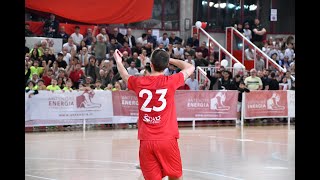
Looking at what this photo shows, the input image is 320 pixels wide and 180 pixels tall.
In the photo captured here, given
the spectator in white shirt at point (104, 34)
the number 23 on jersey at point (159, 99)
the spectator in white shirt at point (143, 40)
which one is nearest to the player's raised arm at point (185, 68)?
the number 23 on jersey at point (159, 99)

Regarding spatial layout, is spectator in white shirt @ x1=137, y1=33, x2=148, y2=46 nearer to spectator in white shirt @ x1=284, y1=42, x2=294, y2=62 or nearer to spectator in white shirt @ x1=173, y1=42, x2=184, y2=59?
spectator in white shirt @ x1=173, y1=42, x2=184, y2=59

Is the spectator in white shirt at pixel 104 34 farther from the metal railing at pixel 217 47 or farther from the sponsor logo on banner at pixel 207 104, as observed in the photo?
the metal railing at pixel 217 47

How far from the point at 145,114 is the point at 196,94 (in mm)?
17082

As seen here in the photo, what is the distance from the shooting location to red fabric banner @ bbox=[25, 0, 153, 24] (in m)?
26.7

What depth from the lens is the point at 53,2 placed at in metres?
26.6

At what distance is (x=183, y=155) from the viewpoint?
1463 cm

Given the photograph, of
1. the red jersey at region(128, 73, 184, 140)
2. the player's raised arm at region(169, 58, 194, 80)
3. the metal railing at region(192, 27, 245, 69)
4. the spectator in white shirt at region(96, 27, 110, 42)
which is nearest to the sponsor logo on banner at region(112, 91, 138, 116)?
the spectator in white shirt at region(96, 27, 110, 42)

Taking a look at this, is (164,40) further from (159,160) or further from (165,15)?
(159,160)

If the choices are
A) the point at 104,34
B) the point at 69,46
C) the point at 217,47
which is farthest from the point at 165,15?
the point at 69,46

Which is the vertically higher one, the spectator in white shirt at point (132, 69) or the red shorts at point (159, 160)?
the spectator in white shirt at point (132, 69)

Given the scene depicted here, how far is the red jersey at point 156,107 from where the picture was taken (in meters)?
6.28

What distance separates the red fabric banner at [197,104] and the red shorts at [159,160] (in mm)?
15726

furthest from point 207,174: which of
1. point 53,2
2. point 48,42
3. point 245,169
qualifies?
point 53,2

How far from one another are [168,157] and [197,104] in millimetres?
17245
